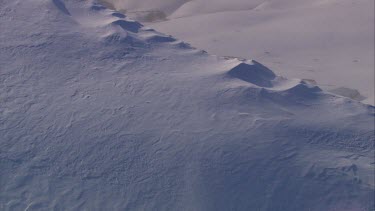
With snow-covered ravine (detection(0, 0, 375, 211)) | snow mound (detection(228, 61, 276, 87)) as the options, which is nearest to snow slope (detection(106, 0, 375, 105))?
snow mound (detection(228, 61, 276, 87))

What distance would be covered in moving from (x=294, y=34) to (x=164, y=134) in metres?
2.30

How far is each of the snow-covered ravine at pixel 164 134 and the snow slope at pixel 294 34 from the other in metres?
0.95

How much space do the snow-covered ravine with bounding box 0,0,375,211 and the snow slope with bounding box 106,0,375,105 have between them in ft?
3.11

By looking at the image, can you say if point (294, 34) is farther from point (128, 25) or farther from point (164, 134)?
point (164, 134)

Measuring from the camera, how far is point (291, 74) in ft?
12.4

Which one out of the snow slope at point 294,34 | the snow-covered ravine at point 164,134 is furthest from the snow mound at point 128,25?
the snow slope at point 294,34

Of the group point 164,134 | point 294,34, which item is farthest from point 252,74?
point 294,34

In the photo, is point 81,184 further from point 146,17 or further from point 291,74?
point 146,17

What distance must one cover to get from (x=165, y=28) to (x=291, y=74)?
4.45 feet

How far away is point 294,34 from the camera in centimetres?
429

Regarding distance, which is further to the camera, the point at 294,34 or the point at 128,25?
the point at 294,34

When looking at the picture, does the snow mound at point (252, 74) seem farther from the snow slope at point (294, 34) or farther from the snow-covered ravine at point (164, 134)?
the snow slope at point (294, 34)

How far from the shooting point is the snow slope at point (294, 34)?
382 cm

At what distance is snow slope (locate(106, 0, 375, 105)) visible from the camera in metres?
3.82
